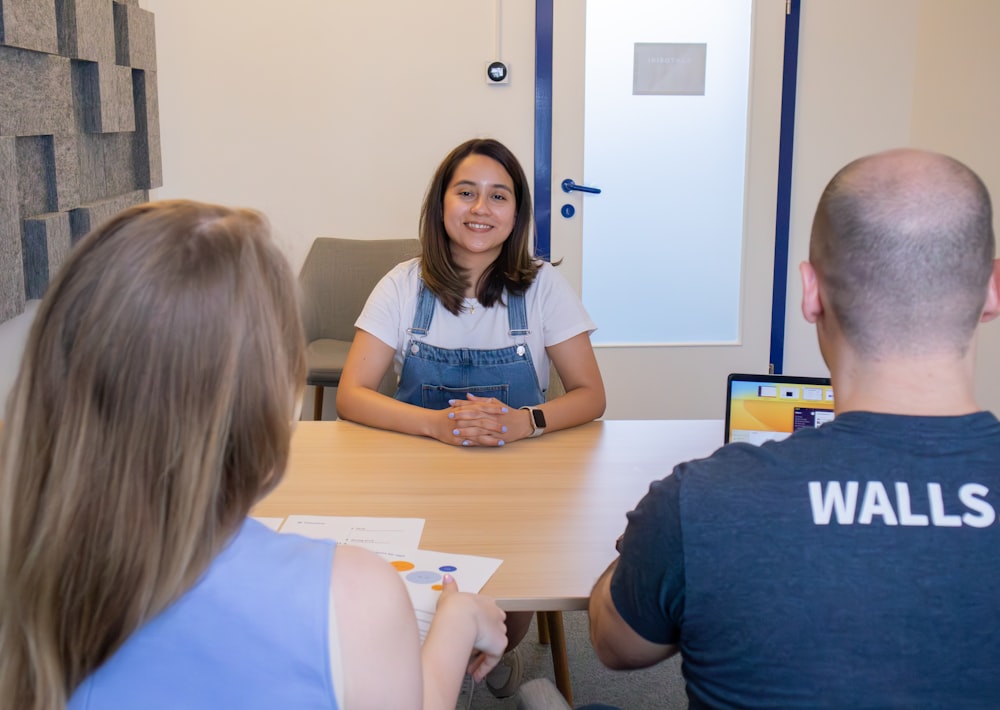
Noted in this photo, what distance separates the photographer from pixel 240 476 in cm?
87

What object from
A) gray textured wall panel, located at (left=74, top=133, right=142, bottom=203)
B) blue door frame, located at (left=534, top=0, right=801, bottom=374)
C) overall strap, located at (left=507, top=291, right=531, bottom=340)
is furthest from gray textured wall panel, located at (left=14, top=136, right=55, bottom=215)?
blue door frame, located at (left=534, top=0, right=801, bottom=374)

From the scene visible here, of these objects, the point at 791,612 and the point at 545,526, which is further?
the point at 545,526

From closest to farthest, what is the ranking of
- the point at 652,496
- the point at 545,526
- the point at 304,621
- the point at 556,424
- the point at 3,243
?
the point at 304,621 → the point at 652,496 → the point at 545,526 → the point at 556,424 → the point at 3,243

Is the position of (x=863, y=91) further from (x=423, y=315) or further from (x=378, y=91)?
(x=423, y=315)

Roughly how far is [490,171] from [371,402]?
67 centimetres

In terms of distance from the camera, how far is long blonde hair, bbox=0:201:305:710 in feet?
2.67

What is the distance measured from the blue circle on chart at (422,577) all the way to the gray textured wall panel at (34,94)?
171cm

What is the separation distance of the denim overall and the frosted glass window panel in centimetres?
199

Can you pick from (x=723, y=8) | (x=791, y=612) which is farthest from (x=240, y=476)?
(x=723, y=8)

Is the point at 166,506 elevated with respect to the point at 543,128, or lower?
lower

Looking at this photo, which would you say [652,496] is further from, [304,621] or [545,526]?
[545,526]

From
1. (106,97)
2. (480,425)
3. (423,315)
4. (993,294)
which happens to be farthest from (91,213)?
(993,294)

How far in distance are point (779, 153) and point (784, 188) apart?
6.0 inches

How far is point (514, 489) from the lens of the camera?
68.1 inches
